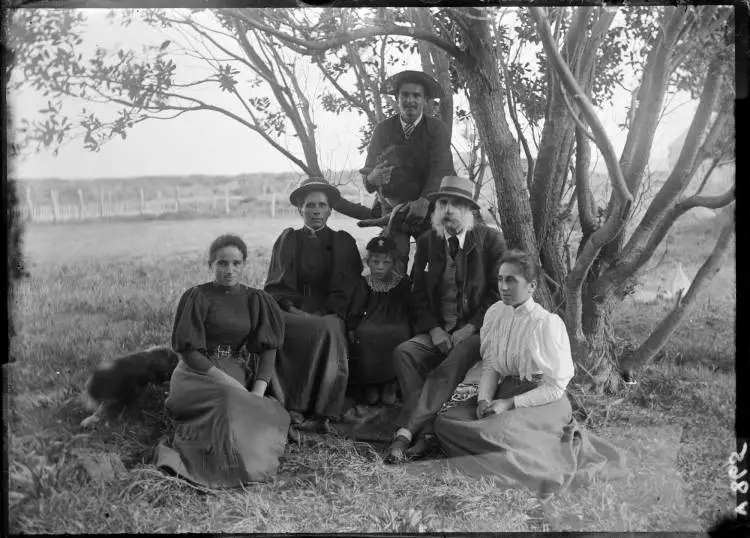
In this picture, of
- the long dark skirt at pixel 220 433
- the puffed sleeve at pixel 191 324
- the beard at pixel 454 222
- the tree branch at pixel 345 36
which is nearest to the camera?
the long dark skirt at pixel 220 433

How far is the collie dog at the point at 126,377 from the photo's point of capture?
5.01m

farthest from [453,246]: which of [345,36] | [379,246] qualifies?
[345,36]

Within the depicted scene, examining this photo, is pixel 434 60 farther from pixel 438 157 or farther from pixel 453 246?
pixel 453 246

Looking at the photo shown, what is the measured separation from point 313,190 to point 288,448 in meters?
1.72

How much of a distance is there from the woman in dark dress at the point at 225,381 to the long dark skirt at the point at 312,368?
0.33ft

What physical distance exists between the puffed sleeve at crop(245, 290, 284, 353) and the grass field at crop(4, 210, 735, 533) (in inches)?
6.4

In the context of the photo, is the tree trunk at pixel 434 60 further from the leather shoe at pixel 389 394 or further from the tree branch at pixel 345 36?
the leather shoe at pixel 389 394

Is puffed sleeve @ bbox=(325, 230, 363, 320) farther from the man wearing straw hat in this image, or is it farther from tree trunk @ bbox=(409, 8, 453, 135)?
tree trunk @ bbox=(409, 8, 453, 135)

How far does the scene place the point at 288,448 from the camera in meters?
4.91

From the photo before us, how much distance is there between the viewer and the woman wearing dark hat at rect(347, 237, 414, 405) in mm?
5078

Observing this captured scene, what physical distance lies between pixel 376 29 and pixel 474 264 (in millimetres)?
1725

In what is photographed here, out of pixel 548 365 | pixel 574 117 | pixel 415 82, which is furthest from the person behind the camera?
pixel 415 82

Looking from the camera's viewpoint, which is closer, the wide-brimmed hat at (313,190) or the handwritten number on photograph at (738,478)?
the handwritten number on photograph at (738,478)

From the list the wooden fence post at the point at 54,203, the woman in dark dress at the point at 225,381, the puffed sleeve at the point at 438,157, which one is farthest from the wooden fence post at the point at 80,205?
the puffed sleeve at the point at 438,157
